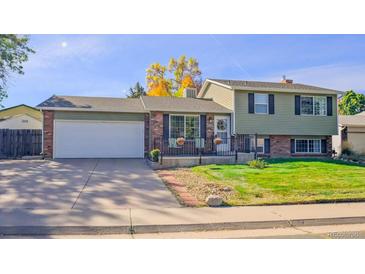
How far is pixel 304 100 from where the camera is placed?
18.2m

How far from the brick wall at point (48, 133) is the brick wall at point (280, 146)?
41.0 feet

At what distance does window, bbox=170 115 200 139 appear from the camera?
1658 cm

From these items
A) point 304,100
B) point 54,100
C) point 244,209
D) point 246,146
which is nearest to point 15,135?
point 54,100

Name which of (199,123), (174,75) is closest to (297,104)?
(199,123)

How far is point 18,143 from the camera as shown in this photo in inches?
658

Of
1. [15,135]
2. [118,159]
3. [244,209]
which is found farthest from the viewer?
[15,135]

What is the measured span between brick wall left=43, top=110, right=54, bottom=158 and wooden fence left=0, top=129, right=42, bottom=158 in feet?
5.49

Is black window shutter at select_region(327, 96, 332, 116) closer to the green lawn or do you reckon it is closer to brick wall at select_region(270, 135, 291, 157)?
brick wall at select_region(270, 135, 291, 157)

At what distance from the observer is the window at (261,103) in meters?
17.5

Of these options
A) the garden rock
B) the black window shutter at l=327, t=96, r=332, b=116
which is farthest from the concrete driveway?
the black window shutter at l=327, t=96, r=332, b=116

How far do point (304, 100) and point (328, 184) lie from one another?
9.87 metres

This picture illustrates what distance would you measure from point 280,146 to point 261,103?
2.89 metres

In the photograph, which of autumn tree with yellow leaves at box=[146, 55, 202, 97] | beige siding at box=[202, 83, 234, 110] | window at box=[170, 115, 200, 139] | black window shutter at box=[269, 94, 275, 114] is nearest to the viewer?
window at box=[170, 115, 200, 139]
